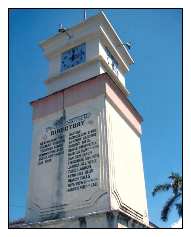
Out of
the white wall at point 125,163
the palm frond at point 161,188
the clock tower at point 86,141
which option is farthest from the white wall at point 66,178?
the palm frond at point 161,188

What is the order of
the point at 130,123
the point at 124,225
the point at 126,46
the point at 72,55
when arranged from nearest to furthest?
the point at 124,225, the point at 130,123, the point at 72,55, the point at 126,46

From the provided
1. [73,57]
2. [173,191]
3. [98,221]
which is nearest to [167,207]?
[173,191]

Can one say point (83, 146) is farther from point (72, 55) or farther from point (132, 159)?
point (72, 55)

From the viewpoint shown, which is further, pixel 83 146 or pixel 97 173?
pixel 83 146

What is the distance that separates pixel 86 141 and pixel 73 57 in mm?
4693

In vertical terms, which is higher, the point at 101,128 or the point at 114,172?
the point at 101,128

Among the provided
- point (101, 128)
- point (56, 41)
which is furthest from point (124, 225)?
point (56, 41)

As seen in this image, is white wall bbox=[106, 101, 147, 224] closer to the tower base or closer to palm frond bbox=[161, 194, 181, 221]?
the tower base

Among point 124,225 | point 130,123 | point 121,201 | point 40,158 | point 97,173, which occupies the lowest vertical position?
point 124,225

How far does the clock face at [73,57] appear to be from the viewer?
15217 mm

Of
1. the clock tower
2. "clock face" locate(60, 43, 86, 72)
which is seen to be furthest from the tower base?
"clock face" locate(60, 43, 86, 72)

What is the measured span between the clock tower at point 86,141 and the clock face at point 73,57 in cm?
4

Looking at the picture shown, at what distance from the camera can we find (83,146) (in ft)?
A: 40.4

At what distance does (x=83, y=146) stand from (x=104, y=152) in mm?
936
